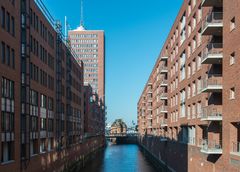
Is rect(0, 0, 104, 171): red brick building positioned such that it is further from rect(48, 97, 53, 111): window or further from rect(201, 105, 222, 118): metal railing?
rect(201, 105, 222, 118): metal railing

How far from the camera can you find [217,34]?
101 feet

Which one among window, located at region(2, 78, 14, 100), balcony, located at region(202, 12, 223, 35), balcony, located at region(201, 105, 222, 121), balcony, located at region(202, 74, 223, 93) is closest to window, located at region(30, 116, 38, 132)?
window, located at region(2, 78, 14, 100)

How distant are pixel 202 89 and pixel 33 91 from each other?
1765cm

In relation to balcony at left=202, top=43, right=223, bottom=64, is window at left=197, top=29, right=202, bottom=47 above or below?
above

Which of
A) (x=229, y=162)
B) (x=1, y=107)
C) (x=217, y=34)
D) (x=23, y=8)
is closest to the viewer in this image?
(x=229, y=162)

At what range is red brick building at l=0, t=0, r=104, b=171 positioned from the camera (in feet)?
99.9

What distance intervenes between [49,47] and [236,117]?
29138 millimetres

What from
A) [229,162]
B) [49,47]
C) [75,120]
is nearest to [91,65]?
[75,120]

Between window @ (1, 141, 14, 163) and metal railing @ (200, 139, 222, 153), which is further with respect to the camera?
window @ (1, 141, 14, 163)

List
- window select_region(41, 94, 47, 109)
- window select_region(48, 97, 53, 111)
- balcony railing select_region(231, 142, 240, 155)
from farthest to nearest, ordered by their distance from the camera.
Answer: window select_region(48, 97, 53, 111)
window select_region(41, 94, 47, 109)
balcony railing select_region(231, 142, 240, 155)

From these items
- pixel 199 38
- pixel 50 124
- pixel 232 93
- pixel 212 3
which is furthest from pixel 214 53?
pixel 50 124

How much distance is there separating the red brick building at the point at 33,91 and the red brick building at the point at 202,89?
14887mm

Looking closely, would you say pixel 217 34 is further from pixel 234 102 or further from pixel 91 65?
pixel 91 65

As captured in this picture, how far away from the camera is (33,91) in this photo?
131ft
